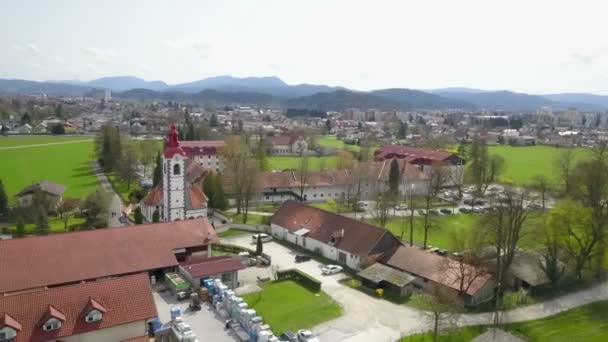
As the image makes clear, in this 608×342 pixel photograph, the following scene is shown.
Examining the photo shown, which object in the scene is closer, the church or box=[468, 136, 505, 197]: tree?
the church

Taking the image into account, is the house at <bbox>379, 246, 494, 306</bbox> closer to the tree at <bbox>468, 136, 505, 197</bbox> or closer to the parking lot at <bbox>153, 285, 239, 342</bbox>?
the parking lot at <bbox>153, 285, 239, 342</bbox>

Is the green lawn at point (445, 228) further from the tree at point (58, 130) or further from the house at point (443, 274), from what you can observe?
the tree at point (58, 130)

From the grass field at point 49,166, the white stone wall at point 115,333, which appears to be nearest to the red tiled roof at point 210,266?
the white stone wall at point 115,333

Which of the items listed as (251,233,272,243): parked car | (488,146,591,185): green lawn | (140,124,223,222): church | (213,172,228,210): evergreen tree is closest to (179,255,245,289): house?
(140,124,223,222): church

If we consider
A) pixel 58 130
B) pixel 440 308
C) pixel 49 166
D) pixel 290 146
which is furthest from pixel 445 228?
pixel 58 130

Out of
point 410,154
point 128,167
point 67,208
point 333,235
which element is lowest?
point 67,208

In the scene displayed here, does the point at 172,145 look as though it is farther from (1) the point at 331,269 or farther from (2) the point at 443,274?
(2) the point at 443,274

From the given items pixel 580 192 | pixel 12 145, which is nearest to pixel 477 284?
pixel 580 192
